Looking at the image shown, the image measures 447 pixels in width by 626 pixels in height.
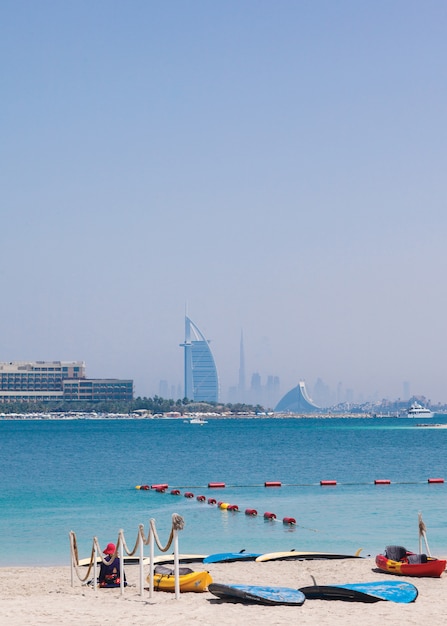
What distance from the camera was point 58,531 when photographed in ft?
145

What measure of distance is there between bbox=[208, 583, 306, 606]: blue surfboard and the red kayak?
24.0 ft

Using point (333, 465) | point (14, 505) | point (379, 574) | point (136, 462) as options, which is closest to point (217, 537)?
point (379, 574)

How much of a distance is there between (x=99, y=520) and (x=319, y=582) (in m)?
21.6

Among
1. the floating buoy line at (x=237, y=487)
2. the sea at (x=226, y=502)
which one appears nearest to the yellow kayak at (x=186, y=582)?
the sea at (x=226, y=502)

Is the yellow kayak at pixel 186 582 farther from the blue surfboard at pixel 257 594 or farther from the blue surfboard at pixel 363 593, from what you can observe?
the blue surfboard at pixel 363 593

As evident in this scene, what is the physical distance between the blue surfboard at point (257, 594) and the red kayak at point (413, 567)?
7.33 metres

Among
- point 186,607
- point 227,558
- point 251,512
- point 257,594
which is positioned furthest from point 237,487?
point 186,607

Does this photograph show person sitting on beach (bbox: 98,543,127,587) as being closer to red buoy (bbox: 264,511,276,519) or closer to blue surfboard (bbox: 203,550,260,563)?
blue surfboard (bbox: 203,550,260,563)

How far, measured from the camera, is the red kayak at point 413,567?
96.6 ft

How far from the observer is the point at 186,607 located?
75.4ft

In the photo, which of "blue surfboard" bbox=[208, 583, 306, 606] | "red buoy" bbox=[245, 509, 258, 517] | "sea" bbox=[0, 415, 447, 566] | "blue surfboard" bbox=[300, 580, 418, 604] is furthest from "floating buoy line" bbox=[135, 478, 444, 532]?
"blue surfboard" bbox=[208, 583, 306, 606]

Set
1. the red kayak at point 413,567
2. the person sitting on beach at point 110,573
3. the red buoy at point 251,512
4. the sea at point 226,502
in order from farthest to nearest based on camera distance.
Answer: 1. the red buoy at point 251,512
2. the sea at point 226,502
3. the red kayak at point 413,567
4. the person sitting on beach at point 110,573

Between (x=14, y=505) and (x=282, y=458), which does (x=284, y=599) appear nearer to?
(x=14, y=505)

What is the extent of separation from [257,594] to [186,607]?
6.10ft
